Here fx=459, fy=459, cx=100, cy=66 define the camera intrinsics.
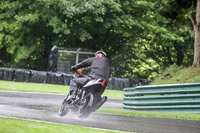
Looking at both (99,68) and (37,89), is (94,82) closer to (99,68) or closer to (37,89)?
(99,68)

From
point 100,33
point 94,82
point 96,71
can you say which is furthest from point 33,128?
point 100,33

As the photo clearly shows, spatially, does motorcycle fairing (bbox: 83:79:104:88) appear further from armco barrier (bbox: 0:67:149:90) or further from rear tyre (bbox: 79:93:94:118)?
armco barrier (bbox: 0:67:149:90)

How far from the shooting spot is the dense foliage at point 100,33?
34250mm

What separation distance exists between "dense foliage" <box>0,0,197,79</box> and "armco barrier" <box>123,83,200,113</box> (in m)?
19.1

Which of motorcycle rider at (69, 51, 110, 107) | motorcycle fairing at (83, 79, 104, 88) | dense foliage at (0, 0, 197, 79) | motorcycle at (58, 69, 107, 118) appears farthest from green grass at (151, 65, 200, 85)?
dense foliage at (0, 0, 197, 79)

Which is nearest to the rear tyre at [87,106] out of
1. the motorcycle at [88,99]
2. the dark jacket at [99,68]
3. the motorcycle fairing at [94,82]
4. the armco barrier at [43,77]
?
the motorcycle at [88,99]

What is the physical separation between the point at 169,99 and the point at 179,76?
16.1ft

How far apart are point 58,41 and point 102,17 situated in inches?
163

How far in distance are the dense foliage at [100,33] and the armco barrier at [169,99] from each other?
19.1 meters

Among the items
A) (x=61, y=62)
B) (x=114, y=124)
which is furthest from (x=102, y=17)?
(x=114, y=124)

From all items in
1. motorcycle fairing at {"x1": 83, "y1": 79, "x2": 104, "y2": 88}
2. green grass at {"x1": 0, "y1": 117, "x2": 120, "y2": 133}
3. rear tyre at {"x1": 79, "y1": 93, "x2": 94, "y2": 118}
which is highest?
Answer: motorcycle fairing at {"x1": 83, "y1": 79, "x2": 104, "y2": 88}

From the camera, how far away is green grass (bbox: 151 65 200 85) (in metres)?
17.0

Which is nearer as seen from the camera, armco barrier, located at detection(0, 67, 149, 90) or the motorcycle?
the motorcycle

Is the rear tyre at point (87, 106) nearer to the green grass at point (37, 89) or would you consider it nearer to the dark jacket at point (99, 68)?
the dark jacket at point (99, 68)
